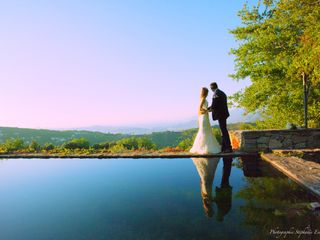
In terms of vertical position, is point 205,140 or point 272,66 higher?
point 272,66

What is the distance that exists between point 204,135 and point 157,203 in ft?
19.3

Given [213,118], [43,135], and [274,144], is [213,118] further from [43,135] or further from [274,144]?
[43,135]

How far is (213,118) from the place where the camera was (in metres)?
10.5

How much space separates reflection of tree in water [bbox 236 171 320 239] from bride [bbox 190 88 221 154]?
13.9ft

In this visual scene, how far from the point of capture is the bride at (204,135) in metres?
10.4

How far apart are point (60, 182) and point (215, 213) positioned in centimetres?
→ 474

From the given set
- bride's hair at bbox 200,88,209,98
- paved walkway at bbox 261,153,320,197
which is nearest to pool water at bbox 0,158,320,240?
paved walkway at bbox 261,153,320,197

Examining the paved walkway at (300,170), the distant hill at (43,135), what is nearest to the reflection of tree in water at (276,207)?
the paved walkway at (300,170)

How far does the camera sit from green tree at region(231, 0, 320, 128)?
14.6 m

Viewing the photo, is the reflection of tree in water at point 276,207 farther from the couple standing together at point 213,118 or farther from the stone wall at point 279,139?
the stone wall at point 279,139

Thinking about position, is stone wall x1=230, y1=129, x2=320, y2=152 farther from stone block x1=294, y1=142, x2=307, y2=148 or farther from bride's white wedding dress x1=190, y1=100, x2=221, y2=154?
bride's white wedding dress x1=190, y1=100, x2=221, y2=154

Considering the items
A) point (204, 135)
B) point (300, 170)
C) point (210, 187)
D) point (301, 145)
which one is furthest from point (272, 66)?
point (210, 187)

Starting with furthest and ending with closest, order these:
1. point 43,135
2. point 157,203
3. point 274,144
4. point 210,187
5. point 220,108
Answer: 1. point 43,135
2. point 274,144
3. point 220,108
4. point 210,187
5. point 157,203

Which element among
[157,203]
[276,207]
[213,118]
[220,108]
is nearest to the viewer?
[276,207]
